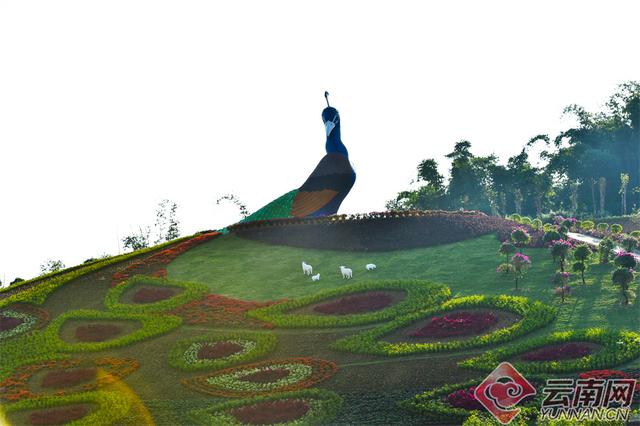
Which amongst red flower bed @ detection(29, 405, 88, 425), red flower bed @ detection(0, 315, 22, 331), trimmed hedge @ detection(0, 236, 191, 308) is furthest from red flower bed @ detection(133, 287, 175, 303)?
red flower bed @ detection(29, 405, 88, 425)

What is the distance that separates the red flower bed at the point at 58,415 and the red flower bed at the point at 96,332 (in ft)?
17.6

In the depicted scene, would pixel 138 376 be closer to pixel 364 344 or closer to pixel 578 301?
pixel 364 344

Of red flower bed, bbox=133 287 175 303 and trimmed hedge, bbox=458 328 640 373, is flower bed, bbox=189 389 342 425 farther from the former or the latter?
red flower bed, bbox=133 287 175 303

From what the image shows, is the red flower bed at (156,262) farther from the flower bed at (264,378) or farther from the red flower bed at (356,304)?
the flower bed at (264,378)

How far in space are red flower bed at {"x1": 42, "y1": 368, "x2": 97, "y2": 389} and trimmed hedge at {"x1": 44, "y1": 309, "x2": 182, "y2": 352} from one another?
173cm

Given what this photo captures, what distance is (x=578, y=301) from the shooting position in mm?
22719

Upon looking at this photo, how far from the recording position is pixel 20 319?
1069 inches

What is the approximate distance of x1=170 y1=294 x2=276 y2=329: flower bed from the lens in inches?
966

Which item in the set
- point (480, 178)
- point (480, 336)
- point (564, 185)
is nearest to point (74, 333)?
point (480, 336)

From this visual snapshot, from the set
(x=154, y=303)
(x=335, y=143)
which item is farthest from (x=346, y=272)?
(x=335, y=143)

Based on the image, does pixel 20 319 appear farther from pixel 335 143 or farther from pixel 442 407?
pixel 335 143

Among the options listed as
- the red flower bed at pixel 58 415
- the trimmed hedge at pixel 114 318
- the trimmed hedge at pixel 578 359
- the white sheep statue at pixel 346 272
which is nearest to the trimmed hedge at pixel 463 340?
the trimmed hedge at pixel 578 359

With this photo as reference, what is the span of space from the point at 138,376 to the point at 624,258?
53.4ft

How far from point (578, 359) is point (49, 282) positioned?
22.5m
